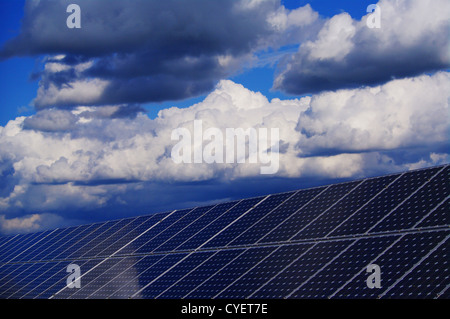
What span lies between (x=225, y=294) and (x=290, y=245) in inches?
185

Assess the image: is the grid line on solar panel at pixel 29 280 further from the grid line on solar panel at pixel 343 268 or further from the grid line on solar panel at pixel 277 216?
the grid line on solar panel at pixel 343 268

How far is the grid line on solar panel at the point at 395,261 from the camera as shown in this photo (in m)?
26.1

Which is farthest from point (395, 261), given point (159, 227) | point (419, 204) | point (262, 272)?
point (159, 227)

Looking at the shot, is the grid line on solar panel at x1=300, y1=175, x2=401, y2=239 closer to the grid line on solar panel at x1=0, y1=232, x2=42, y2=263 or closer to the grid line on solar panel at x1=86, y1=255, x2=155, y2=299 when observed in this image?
the grid line on solar panel at x1=86, y1=255, x2=155, y2=299

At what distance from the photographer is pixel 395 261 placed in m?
27.0

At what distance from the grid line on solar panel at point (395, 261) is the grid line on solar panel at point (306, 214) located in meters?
7.51

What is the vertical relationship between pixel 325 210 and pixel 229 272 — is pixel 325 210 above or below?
above

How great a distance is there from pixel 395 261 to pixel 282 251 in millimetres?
7633

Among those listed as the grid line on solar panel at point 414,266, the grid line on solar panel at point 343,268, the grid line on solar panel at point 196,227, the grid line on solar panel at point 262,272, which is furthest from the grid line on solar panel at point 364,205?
the grid line on solar panel at point 196,227

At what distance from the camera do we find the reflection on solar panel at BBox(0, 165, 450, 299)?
27.1 metres

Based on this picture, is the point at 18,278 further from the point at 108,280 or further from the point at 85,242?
the point at 108,280

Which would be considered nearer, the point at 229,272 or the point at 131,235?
the point at 229,272

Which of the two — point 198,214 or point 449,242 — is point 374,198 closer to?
point 449,242

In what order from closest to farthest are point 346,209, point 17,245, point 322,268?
point 322,268 → point 346,209 → point 17,245
